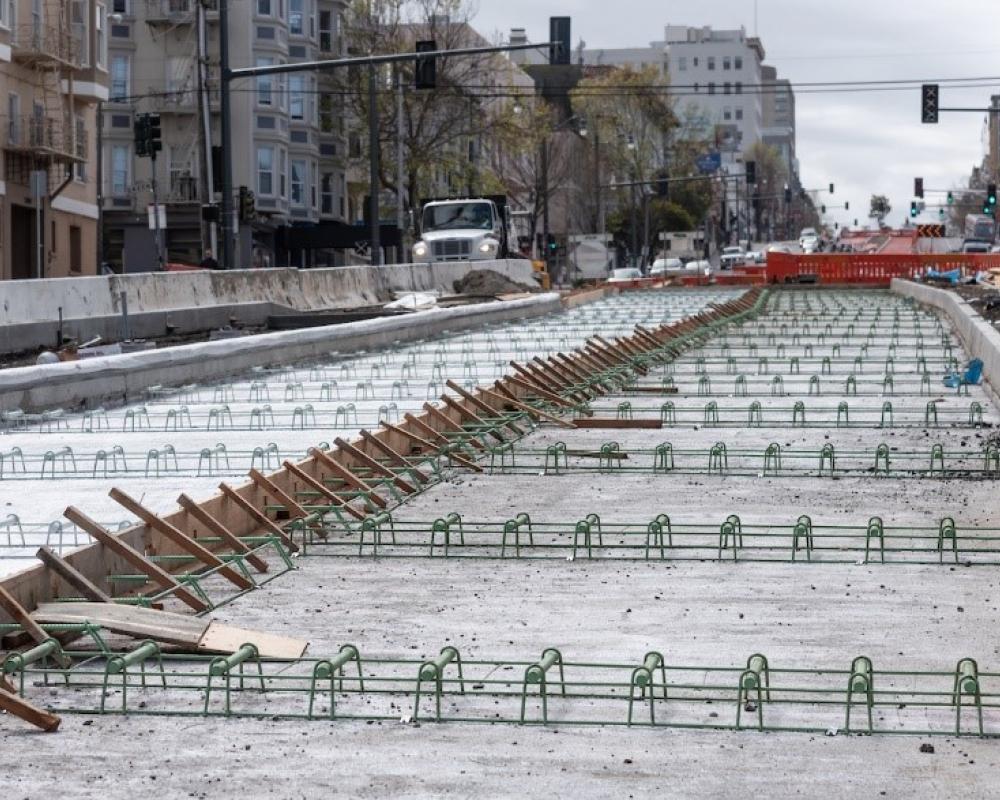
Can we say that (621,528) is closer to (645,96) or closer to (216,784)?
(216,784)

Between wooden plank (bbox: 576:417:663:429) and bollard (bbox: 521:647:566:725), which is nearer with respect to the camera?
bollard (bbox: 521:647:566:725)

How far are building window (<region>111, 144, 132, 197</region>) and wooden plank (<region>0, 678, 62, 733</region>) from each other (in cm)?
6852

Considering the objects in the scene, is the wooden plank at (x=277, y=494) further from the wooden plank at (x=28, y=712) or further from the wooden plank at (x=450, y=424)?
the wooden plank at (x=28, y=712)

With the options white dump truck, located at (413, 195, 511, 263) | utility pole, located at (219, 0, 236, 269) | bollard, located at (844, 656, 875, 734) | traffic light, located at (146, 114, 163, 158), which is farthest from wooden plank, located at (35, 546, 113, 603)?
white dump truck, located at (413, 195, 511, 263)

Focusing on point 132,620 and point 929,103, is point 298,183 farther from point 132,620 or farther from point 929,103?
point 132,620

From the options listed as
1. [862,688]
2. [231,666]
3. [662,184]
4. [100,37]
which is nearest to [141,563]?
[231,666]

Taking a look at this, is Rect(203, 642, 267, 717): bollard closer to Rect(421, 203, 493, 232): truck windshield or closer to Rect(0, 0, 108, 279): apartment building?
Rect(0, 0, 108, 279): apartment building

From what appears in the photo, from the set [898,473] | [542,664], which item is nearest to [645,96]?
[898,473]

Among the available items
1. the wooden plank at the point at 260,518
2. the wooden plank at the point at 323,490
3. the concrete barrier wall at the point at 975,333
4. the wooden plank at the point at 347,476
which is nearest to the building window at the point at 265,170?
the concrete barrier wall at the point at 975,333

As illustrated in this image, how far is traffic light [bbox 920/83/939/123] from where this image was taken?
2141 inches

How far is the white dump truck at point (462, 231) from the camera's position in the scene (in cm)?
5506

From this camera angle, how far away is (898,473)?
14.0m

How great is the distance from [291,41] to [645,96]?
3895 centimetres

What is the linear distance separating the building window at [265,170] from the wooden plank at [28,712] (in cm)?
7080
